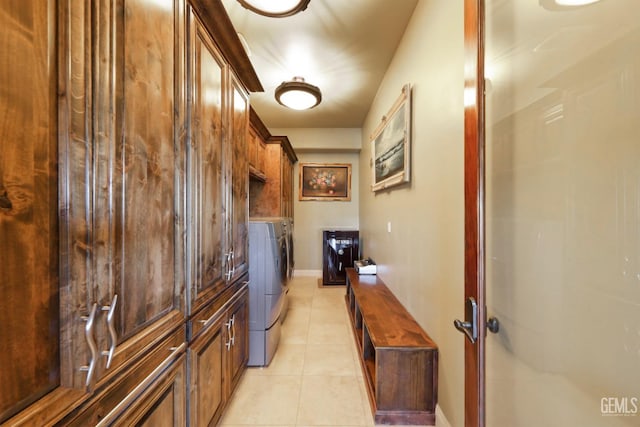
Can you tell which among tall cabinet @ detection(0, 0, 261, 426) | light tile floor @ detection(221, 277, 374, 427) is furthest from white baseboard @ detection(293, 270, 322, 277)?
tall cabinet @ detection(0, 0, 261, 426)

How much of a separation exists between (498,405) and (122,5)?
175 centimetres

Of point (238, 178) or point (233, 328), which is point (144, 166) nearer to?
point (238, 178)

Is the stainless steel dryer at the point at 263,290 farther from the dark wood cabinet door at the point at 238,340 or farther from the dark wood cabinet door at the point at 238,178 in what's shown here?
the dark wood cabinet door at the point at 238,178

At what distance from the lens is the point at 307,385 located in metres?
1.92

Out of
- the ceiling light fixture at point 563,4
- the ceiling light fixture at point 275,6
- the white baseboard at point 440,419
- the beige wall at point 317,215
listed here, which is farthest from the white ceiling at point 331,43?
the white baseboard at point 440,419

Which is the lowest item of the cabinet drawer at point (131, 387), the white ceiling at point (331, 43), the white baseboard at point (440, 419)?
the white baseboard at point (440, 419)

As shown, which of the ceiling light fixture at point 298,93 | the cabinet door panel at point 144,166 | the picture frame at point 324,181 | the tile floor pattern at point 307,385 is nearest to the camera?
the cabinet door panel at point 144,166

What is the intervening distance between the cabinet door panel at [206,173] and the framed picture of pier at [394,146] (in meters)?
1.35

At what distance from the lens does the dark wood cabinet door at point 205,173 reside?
1130 mm

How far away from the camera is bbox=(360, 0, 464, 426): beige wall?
1296 mm

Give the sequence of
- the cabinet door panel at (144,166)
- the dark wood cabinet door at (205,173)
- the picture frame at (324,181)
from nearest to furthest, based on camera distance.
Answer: the cabinet door panel at (144,166) < the dark wood cabinet door at (205,173) < the picture frame at (324,181)

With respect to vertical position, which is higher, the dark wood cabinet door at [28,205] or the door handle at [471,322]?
the dark wood cabinet door at [28,205]

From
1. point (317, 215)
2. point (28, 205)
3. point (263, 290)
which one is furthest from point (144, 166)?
point (317, 215)

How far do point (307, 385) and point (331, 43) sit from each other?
9.51ft
